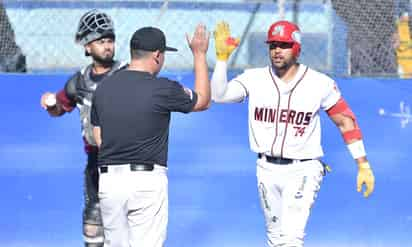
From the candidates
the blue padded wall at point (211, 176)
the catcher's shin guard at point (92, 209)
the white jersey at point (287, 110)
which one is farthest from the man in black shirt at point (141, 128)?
the blue padded wall at point (211, 176)

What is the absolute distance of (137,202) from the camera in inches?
216

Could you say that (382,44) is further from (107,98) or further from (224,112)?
(107,98)

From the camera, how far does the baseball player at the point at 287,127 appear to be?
21.2 feet

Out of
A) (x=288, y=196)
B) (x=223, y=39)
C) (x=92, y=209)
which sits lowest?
(x=92, y=209)

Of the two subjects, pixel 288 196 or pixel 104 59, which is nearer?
pixel 104 59

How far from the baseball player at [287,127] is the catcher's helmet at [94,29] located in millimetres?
773

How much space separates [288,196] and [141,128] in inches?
57.2

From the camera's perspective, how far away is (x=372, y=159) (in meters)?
8.03

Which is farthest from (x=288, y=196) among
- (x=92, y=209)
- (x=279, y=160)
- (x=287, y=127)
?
(x=92, y=209)

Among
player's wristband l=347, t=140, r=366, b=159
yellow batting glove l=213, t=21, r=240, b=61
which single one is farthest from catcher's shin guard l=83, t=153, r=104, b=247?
player's wristband l=347, t=140, r=366, b=159

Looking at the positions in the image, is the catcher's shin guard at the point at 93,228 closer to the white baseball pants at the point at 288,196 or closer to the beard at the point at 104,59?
the beard at the point at 104,59

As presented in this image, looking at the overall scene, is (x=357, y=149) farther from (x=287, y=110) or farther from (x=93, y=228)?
(x=93, y=228)

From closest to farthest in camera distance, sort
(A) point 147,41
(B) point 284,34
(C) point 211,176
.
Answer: (A) point 147,41, (B) point 284,34, (C) point 211,176

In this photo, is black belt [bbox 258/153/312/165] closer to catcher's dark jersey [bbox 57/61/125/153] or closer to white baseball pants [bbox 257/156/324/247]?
white baseball pants [bbox 257/156/324/247]
